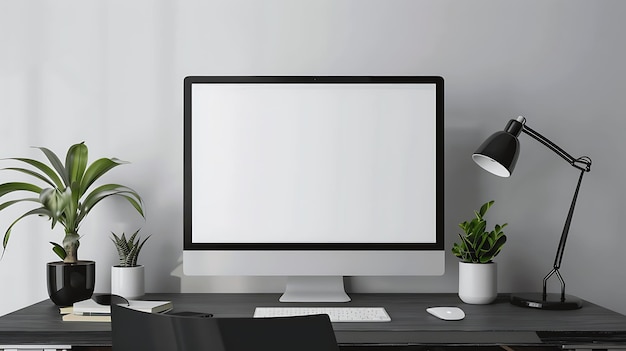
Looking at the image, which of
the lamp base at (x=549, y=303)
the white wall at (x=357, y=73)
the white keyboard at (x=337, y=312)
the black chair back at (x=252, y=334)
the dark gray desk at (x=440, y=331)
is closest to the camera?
the black chair back at (x=252, y=334)

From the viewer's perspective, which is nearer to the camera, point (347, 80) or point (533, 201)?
point (347, 80)

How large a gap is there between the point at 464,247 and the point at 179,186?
97 centimetres

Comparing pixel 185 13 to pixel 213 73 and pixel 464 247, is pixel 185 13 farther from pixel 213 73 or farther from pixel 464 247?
pixel 464 247

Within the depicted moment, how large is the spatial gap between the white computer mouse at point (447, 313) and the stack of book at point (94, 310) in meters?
0.74

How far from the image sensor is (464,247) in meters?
1.86

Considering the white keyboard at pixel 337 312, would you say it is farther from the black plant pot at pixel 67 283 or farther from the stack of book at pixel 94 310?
the black plant pot at pixel 67 283

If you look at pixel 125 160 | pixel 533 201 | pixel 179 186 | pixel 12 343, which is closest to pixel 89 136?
pixel 125 160

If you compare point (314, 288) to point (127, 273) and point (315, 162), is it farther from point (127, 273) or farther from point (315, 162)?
point (127, 273)

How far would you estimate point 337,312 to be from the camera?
5.29 ft

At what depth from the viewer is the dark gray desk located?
143 cm

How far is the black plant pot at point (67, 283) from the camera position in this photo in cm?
181

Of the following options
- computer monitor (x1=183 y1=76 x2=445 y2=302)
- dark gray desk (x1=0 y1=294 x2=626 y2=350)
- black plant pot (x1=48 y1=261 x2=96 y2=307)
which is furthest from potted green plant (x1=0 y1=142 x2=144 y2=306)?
computer monitor (x1=183 y1=76 x2=445 y2=302)

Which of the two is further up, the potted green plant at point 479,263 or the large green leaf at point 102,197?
the large green leaf at point 102,197

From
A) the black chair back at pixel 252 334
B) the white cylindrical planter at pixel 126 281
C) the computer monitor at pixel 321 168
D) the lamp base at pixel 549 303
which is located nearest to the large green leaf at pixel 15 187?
the white cylindrical planter at pixel 126 281
